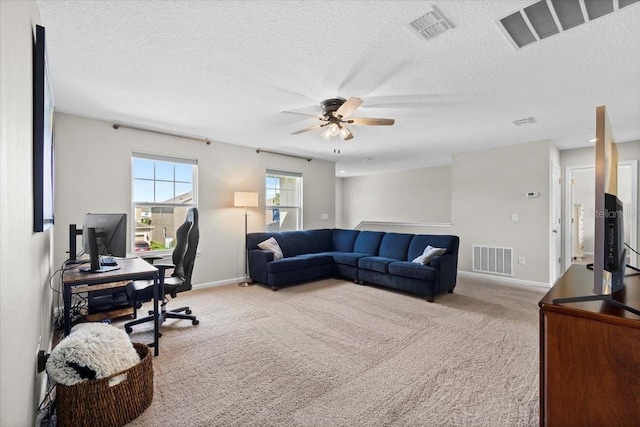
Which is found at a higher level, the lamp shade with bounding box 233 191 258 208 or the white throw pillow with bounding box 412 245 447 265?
the lamp shade with bounding box 233 191 258 208

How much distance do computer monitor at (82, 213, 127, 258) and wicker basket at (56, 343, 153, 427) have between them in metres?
1.22

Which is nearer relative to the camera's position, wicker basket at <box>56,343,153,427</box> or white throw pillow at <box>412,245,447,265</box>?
wicker basket at <box>56,343,153,427</box>

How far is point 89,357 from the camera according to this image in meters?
1.63

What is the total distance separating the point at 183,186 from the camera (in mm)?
4566

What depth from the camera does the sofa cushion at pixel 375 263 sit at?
442 cm

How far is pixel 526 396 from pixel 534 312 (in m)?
1.98

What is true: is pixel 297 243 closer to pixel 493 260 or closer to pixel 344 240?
pixel 344 240

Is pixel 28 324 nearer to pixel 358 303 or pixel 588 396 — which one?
pixel 588 396

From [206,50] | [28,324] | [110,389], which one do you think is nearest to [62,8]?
[206,50]

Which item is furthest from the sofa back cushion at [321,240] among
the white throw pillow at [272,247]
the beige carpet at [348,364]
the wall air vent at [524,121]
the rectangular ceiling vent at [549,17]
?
the rectangular ceiling vent at [549,17]

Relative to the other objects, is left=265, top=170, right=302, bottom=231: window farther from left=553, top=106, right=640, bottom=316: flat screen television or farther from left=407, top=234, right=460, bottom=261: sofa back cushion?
left=553, top=106, right=640, bottom=316: flat screen television

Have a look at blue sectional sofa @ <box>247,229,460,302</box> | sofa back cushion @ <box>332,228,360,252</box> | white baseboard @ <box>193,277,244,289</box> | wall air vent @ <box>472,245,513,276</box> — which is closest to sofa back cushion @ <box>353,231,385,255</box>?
blue sectional sofa @ <box>247,229,460,302</box>

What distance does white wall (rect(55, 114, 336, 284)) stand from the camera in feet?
11.6

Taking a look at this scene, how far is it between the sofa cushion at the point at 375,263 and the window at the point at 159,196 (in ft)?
9.44
